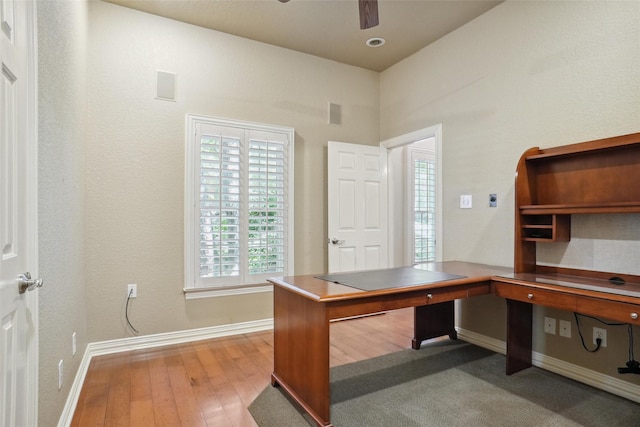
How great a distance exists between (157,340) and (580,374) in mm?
3517

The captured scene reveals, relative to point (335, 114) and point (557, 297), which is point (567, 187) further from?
point (335, 114)

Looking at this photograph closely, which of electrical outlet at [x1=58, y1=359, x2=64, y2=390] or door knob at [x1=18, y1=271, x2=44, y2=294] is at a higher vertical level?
door knob at [x1=18, y1=271, x2=44, y2=294]

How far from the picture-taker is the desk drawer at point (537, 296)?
2.10 m

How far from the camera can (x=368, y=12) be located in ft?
6.94

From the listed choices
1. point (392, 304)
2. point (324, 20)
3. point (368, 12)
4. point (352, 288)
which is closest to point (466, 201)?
point (392, 304)

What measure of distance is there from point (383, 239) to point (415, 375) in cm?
200

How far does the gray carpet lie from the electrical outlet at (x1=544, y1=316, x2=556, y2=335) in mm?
315

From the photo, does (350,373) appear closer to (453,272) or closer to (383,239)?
(453,272)

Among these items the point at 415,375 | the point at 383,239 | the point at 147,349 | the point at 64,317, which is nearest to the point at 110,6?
the point at 64,317

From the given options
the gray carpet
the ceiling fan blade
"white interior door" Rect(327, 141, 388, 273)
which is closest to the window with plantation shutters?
"white interior door" Rect(327, 141, 388, 273)

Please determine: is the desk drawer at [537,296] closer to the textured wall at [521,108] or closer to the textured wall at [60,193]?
the textured wall at [521,108]

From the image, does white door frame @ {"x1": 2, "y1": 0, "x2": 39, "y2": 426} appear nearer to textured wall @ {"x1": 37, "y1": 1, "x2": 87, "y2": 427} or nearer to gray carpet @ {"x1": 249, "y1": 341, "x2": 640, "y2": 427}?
textured wall @ {"x1": 37, "y1": 1, "x2": 87, "y2": 427}

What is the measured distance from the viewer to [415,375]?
2637 millimetres

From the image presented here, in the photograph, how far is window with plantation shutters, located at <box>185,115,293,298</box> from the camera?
338cm
